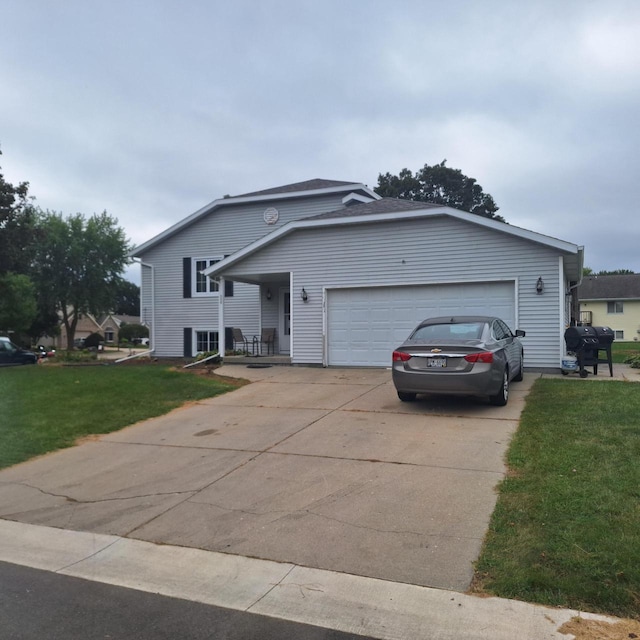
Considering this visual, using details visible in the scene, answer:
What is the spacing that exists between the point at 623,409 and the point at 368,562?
18.5ft

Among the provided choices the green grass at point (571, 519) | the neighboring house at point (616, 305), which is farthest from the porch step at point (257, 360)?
the neighboring house at point (616, 305)

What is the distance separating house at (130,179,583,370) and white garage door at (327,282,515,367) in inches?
A: 1.1

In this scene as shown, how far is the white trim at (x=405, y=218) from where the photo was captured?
1291cm

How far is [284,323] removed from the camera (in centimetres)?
1945

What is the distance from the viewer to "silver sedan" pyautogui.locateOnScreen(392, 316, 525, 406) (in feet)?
27.7

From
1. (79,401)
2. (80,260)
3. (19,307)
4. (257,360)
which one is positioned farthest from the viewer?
(19,307)

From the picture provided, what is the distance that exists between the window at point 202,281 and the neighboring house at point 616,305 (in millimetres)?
33298

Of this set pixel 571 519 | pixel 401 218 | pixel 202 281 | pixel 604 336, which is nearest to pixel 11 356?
pixel 202 281

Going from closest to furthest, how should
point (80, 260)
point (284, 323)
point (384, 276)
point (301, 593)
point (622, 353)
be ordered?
1. point (301, 593)
2. point (384, 276)
3. point (284, 323)
4. point (622, 353)
5. point (80, 260)

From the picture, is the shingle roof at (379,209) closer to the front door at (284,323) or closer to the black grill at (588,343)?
the front door at (284,323)

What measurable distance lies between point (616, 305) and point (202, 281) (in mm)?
36930

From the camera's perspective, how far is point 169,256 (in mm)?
22438

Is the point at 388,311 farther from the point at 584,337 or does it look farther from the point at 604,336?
the point at 604,336

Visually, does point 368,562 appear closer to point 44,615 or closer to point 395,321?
point 44,615
